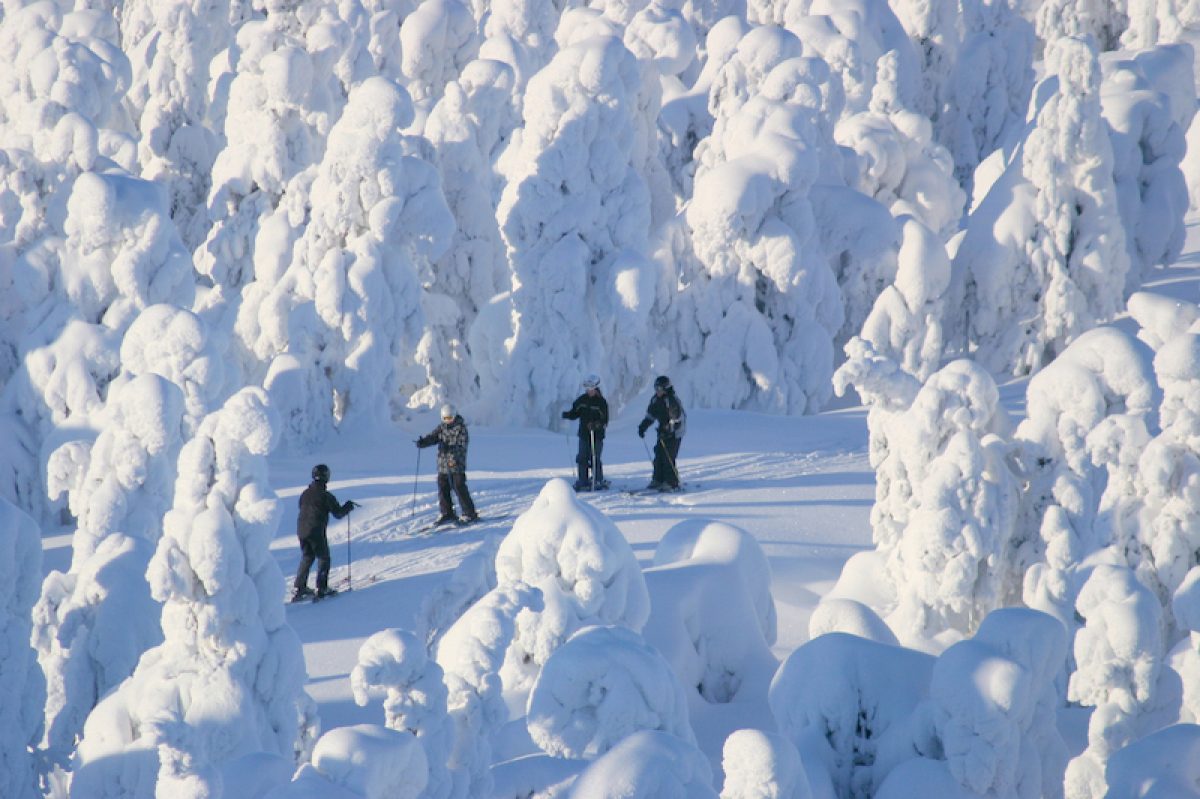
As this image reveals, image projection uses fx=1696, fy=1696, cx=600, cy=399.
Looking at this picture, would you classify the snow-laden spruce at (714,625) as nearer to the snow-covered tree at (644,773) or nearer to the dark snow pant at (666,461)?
the dark snow pant at (666,461)

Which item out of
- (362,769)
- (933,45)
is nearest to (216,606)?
(362,769)

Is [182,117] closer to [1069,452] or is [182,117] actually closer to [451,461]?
[451,461]

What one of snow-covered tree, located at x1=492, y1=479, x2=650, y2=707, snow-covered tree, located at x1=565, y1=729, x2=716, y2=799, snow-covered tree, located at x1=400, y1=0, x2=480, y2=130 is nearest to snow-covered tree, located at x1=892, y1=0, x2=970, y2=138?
snow-covered tree, located at x1=400, y1=0, x2=480, y2=130

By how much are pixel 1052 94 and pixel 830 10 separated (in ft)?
34.7

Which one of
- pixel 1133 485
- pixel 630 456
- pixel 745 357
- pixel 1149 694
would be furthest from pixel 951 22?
pixel 1149 694

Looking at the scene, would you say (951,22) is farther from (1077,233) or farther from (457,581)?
(457,581)

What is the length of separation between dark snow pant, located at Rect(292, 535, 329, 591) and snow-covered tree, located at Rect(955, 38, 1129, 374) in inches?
519

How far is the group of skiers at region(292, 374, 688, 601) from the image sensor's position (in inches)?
620

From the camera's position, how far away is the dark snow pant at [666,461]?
18.2m

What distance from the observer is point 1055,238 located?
25.2m

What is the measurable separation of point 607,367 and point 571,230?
228 cm

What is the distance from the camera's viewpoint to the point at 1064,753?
10117 mm

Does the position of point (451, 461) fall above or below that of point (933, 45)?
below

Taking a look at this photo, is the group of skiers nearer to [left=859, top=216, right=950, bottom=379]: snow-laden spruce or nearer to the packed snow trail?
the packed snow trail
